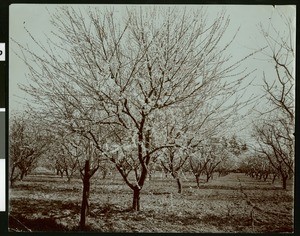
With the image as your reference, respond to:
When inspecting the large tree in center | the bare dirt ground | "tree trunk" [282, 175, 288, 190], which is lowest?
the bare dirt ground

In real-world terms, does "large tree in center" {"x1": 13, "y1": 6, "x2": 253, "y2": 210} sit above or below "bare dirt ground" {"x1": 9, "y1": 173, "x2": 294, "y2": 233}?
above

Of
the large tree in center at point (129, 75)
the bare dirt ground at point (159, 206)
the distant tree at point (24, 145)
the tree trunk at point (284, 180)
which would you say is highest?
the large tree in center at point (129, 75)

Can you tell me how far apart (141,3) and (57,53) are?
514mm

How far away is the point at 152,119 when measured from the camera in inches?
88.5

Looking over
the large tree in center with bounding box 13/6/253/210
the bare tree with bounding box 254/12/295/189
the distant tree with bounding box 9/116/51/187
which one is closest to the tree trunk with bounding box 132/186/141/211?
the large tree in center with bounding box 13/6/253/210

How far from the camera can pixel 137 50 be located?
2240 millimetres

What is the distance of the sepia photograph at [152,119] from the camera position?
2.22 metres

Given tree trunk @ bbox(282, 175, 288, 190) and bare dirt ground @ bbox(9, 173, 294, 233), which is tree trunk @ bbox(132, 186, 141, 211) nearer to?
bare dirt ground @ bbox(9, 173, 294, 233)

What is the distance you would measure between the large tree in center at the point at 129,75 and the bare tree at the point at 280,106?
173 millimetres

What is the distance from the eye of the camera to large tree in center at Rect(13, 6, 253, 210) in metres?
2.23

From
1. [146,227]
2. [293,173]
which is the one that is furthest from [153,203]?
[293,173]

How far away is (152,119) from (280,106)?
0.67m

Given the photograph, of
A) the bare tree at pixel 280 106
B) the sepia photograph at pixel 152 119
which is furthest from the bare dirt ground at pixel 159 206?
the bare tree at pixel 280 106

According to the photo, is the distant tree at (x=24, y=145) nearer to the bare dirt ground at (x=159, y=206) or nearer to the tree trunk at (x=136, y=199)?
the bare dirt ground at (x=159, y=206)
